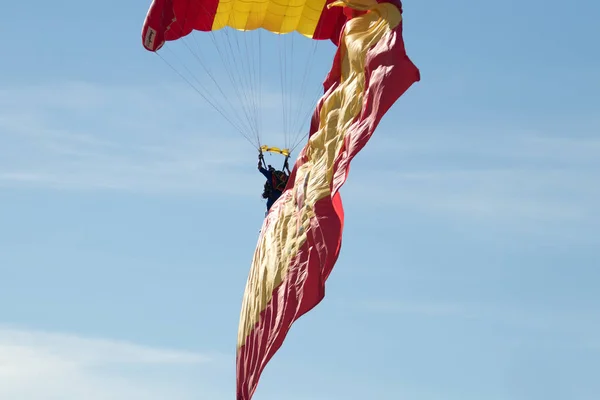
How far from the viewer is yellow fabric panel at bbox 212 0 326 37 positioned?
2598 centimetres

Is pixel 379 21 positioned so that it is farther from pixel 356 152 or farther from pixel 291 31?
pixel 291 31

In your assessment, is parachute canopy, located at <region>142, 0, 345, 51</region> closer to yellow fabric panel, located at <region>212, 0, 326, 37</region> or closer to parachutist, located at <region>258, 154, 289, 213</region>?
yellow fabric panel, located at <region>212, 0, 326, 37</region>

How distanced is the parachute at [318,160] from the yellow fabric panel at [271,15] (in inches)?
5.9

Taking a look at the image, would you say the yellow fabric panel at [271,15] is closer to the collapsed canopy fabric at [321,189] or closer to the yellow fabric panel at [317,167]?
the collapsed canopy fabric at [321,189]

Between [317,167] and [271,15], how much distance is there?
15.0 ft

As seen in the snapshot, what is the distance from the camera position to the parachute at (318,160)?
2034 centimetres

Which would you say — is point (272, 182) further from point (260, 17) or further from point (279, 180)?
point (260, 17)

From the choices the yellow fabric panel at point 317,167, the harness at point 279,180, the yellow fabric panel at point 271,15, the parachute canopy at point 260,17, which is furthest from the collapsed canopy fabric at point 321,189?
the yellow fabric panel at point 271,15

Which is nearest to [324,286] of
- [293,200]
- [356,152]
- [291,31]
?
[356,152]

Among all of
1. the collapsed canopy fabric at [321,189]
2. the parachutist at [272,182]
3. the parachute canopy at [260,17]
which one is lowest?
the collapsed canopy fabric at [321,189]

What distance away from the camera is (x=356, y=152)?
65.8ft

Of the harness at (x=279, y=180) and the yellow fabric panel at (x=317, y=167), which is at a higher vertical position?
the harness at (x=279, y=180)

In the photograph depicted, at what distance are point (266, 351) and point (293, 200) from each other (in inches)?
81.0

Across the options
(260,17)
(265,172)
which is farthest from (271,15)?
(265,172)
